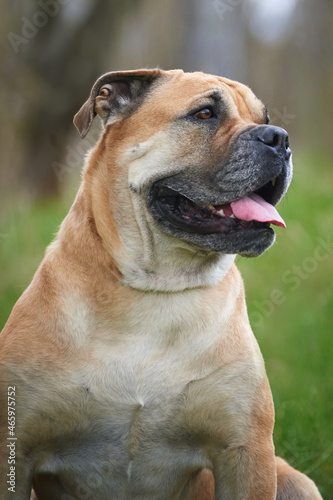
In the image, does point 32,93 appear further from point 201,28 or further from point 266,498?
point 266,498

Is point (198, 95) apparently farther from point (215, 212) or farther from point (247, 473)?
point (247, 473)

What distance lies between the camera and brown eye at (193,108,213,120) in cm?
309

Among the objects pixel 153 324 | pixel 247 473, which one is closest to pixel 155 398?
pixel 153 324

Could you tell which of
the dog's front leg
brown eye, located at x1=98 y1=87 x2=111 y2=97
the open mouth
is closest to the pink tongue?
the open mouth

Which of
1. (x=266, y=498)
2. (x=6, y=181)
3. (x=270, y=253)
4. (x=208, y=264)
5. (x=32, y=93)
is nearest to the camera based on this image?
(x=266, y=498)

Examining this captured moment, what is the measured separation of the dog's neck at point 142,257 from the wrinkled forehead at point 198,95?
0.55m

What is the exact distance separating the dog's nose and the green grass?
5.30 ft

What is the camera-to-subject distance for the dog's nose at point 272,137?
2971 mm

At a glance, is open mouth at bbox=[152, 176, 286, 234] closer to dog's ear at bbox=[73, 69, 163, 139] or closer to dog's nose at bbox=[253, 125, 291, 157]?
dog's nose at bbox=[253, 125, 291, 157]

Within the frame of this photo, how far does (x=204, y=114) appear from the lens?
3.10 metres

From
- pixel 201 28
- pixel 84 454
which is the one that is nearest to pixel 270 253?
pixel 84 454

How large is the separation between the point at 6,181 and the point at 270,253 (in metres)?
2.55

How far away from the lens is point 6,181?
6.23m

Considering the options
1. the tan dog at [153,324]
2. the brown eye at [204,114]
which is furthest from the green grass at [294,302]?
the brown eye at [204,114]
